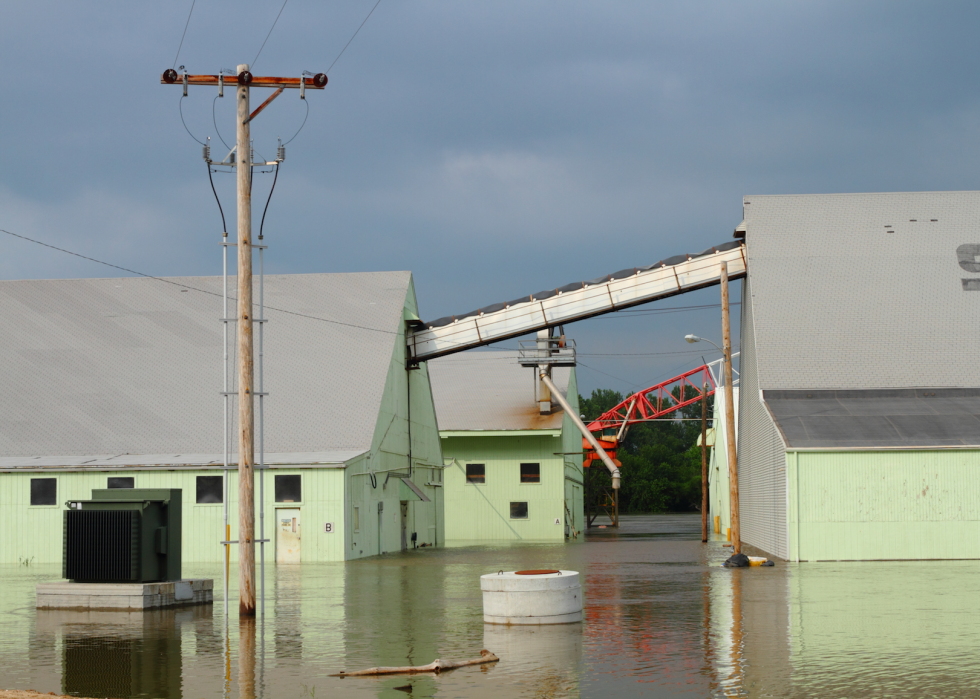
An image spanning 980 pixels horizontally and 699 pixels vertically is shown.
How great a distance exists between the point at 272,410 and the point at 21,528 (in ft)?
29.1

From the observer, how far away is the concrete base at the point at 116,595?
17828mm

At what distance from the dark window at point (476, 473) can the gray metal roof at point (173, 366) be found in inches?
447

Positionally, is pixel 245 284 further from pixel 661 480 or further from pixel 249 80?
pixel 661 480

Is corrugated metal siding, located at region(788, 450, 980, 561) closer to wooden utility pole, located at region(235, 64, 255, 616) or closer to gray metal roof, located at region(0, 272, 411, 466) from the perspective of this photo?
gray metal roof, located at region(0, 272, 411, 466)

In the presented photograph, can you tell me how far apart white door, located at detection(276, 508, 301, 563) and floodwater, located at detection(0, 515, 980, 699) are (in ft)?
32.9

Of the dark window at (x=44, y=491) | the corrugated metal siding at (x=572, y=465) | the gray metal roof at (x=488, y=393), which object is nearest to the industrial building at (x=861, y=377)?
the gray metal roof at (x=488, y=393)

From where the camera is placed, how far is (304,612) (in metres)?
17.7

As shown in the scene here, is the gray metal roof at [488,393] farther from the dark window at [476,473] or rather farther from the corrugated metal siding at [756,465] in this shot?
the corrugated metal siding at [756,465]

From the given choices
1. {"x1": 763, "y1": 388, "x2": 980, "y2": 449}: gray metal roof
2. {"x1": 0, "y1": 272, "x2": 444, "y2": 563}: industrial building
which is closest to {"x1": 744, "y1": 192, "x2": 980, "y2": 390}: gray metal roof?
{"x1": 763, "y1": 388, "x2": 980, "y2": 449}: gray metal roof

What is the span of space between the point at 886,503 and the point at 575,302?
14.5 meters

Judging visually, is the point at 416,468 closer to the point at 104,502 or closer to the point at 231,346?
the point at 231,346

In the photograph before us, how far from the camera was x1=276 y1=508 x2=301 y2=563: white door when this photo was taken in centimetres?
3319

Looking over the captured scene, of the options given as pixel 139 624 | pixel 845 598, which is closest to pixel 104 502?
pixel 139 624

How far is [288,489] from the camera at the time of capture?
33.4 metres
